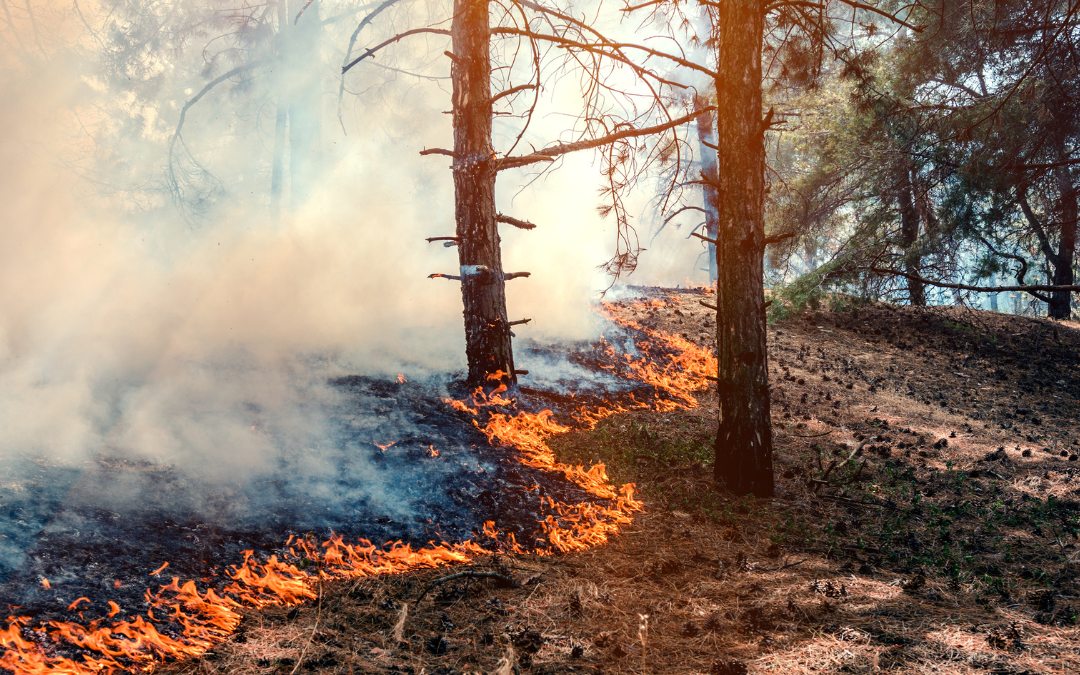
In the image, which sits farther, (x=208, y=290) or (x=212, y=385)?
(x=208, y=290)

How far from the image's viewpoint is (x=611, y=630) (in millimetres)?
3311

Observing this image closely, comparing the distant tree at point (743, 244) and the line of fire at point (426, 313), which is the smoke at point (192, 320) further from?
the distant tree at point (743, 244)

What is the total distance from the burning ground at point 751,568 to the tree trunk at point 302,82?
1231cm

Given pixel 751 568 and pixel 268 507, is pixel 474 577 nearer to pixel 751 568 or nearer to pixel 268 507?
pixel 268 507

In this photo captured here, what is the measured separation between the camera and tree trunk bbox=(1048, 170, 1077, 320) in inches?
345

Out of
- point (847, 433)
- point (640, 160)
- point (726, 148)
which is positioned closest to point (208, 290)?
point (640, 160)

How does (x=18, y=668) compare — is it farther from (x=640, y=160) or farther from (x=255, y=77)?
(x=255, y=77)

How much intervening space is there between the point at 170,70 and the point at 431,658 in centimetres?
1970

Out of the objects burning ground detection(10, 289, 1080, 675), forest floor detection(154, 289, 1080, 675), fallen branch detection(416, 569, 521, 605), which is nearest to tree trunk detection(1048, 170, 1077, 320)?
burning ground detection(10, 289, 1080, 675)

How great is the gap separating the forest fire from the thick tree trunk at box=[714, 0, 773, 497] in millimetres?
1182

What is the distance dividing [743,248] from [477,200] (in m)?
3.03

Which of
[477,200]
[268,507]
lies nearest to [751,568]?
[268,507]

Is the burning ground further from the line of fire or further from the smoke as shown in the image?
the smoke

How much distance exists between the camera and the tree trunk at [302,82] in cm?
1512
